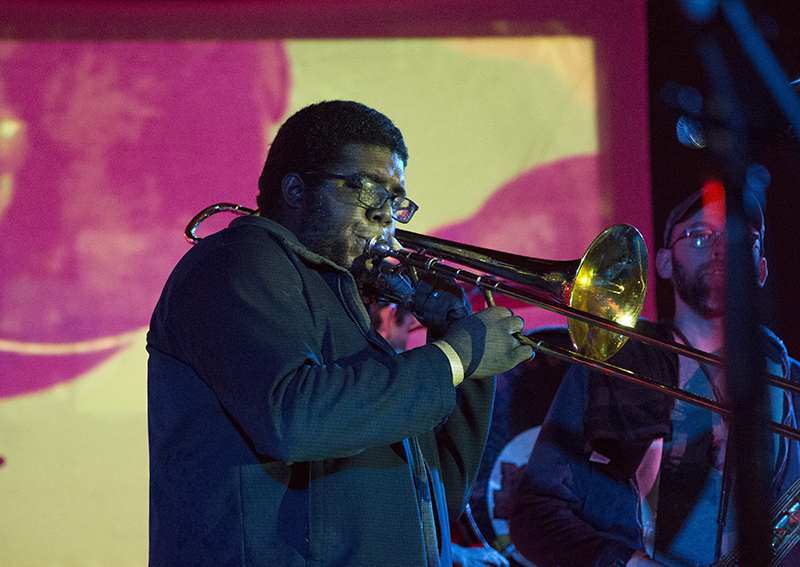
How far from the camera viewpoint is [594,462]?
2.96 metres

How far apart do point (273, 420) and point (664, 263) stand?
7.63 ft

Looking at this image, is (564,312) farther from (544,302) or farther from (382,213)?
(382,213)

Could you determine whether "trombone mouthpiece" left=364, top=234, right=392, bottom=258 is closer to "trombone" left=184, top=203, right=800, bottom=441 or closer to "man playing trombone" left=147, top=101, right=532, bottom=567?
"trombone" left=184, top=203, right=800, bottom=441

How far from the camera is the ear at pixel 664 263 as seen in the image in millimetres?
3195

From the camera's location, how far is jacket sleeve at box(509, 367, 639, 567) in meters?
2.80

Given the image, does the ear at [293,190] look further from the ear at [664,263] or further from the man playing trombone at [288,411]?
the ear at [664,263]

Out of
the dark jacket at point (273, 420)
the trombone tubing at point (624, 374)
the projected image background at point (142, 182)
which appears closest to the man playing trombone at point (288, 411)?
the dark jacket at point (273, 420)

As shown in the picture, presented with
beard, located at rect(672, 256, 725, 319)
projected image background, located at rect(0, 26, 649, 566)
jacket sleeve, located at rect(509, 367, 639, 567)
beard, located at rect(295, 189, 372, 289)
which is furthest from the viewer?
beard, located at rect(672, 256, 725, 319)

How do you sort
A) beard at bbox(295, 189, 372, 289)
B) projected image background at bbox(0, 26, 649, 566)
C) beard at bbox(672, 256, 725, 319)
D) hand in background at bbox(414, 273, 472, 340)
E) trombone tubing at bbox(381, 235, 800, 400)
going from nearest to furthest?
trombone tubing at bbox(381, 235, 800, 400), beard at bbox(295, 189, 372, 289), hand in background at bbox(414, 273, 472, 340), projected image background at bbox(0, 26, 649, 566), beard at bbox(672, 256, 725, 319)

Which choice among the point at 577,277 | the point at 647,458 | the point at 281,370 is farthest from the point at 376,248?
the point at 647,458

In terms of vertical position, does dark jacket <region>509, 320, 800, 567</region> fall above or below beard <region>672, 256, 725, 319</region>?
below

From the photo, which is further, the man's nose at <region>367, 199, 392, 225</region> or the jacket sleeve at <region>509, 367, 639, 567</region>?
the jacket sleeve at <region>509, 367, 639, 567</region>

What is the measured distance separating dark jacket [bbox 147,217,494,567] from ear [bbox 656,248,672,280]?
1914 millimetres

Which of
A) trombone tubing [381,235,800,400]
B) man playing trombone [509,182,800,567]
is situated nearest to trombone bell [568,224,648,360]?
trombone tubing [381,235,800,400]
